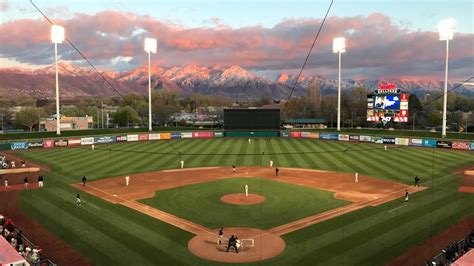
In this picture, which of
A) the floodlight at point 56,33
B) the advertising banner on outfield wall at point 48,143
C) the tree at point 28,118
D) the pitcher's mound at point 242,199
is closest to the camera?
the pitcher's mound at point 242,199

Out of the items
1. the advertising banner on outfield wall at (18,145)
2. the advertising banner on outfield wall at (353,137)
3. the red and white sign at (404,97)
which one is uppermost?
the red and white sign at (404,97)

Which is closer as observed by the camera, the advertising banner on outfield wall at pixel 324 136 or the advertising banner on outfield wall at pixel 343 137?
the advertising banner on outfield wall at pixel 343 137

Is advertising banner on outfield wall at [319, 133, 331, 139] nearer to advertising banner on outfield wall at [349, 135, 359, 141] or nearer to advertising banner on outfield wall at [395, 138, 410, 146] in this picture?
advertising banner on outfield wall at [349, 135, 359, 141]

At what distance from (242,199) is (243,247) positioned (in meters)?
9.58

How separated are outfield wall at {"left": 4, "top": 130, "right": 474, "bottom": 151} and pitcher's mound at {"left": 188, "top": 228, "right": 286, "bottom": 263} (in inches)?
1912

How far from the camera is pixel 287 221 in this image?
23578 mm

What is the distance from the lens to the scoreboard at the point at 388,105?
212ft

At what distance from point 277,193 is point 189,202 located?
7.59m

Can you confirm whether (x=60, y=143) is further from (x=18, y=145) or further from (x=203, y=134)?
(x=203, y=134)

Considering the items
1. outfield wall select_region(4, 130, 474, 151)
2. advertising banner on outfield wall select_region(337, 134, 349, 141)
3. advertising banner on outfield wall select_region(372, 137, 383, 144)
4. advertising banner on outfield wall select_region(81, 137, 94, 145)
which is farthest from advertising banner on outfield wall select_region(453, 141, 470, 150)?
advertising banner on outfield wall select_region(81, 137, 94, 145)

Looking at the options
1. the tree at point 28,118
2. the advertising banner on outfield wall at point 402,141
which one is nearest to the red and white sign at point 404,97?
the advertising banner on outfield wall at point 402,141

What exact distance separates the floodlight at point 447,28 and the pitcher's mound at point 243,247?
51.7m

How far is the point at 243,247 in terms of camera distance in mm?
19562

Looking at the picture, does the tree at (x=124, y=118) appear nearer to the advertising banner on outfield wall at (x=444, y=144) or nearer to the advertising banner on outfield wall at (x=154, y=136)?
the advertising banner on outfield wall at (x=154, y=136)
